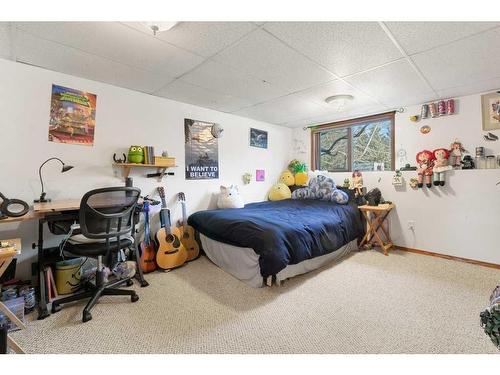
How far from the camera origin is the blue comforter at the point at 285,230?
2.07 m

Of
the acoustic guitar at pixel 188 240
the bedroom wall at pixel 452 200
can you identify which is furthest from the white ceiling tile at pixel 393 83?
the acoustic guitar at pixel 188 240

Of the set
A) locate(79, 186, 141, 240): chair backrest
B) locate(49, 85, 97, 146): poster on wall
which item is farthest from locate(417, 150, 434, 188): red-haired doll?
locate(49, 85, 97, 146): poster on wall

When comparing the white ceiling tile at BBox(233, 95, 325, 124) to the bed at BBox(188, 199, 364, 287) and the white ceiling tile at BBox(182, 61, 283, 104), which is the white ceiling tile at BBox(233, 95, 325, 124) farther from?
the bed at BBox(188, 199, 364, 287)

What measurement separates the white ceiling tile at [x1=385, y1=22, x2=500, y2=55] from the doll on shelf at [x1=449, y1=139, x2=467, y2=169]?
171 cm

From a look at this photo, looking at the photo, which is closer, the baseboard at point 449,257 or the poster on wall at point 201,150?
the baseboard at point 449,257

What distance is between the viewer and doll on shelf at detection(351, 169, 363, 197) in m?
3.66

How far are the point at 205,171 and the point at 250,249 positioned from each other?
157cm

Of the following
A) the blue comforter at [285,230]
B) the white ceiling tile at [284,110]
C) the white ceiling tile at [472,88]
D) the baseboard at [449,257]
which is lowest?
the baseboard at [449,257]

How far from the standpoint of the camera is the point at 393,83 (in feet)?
8.29

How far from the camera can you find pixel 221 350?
4.66 feet

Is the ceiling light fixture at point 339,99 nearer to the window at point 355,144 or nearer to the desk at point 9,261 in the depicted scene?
the window at point 355,144

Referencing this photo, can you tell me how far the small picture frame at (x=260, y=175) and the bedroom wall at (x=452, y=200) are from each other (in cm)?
188

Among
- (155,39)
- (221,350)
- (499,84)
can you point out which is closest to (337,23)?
(155,39)

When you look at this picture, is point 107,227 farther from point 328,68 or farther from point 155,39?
point 328,68
